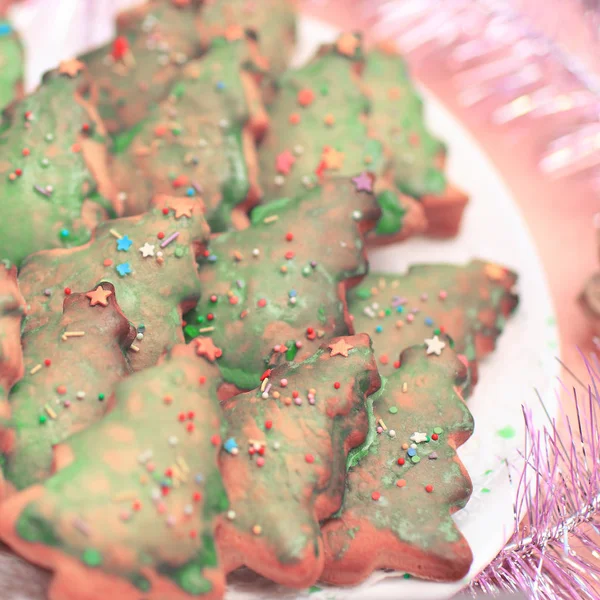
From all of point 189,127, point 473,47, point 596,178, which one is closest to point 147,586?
point 189,127

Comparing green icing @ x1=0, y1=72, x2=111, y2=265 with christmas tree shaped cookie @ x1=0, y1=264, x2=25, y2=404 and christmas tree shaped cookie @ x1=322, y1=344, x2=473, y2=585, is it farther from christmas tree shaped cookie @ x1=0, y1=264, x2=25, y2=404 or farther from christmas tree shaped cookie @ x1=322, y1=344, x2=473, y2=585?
christmas tree shaped cookie @ x1=322, y1=344, x2=473, y2=585

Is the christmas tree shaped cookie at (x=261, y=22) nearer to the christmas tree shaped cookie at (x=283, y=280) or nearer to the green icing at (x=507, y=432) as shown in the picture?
the christmas tree shaped cookie at (x=283, y=280)

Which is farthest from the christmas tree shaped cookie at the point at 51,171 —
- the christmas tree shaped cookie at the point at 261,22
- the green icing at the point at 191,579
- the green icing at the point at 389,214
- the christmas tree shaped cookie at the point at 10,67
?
the green icing at the point at 191,579

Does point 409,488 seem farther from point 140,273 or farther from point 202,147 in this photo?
point 202,147

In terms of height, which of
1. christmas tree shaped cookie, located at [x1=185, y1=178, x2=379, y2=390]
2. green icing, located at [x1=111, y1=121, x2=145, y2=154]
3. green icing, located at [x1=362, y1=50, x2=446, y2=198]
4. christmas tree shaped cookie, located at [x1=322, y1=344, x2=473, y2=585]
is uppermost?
green icing, located at [x1=111, y1=121, x2=145, y2=154]

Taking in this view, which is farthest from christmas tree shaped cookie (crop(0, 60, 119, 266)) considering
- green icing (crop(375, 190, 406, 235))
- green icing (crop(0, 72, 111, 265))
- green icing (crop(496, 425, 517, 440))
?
green icing (crop(496, 425, 517, 440))

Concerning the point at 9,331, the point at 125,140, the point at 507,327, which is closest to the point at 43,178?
the point at 125,140

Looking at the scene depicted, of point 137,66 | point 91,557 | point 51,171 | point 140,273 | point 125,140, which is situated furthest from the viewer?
point 137,66

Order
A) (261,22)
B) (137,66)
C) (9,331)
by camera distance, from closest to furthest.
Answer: (9,331) → (137,66) → (261,22)
